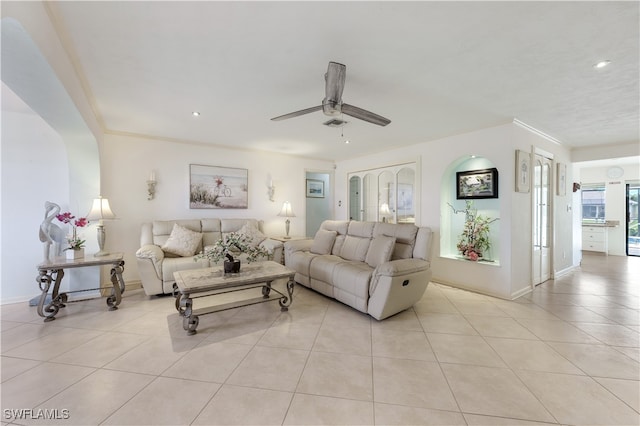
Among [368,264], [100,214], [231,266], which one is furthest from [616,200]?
[100,214]

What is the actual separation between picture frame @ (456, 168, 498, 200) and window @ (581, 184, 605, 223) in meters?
5.69

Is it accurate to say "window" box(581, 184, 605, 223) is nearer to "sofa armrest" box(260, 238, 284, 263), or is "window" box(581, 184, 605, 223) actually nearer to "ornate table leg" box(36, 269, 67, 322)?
"sofa armrest" box(260, 238, 284, 263)

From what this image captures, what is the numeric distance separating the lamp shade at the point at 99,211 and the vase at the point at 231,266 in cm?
182

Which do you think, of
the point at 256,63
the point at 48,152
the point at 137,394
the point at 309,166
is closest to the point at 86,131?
the point at 48,152

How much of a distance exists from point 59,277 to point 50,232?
727mm

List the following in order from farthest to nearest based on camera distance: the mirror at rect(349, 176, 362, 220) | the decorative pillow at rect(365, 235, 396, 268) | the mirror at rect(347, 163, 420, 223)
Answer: the mirror at rect(349, 176, 362, 220)
the mirror at rect(347, 163, 420, 223)
the decorative pillow at rect(365, 235, 396, 268)

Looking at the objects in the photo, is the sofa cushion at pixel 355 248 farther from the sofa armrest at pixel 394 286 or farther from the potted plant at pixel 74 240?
the potted plant at pixel 74 240

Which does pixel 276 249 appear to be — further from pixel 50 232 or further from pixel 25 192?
pixel 25 192

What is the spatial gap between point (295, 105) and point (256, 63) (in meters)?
0.87

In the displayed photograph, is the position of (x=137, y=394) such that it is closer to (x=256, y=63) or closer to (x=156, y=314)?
(x=156, y=314)

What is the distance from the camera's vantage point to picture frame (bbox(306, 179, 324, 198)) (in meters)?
6.31

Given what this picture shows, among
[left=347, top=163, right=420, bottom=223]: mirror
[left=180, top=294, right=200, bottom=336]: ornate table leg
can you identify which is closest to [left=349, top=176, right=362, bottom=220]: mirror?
[left=347, top=163, right=420, bottom=223]: mirror

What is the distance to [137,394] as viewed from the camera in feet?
5.55

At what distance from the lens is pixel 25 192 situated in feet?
11.0
